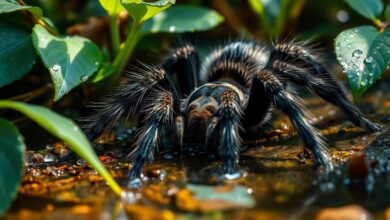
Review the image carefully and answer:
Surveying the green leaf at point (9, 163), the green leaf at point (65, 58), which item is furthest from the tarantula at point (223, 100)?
the green leaf at point (9, 163)

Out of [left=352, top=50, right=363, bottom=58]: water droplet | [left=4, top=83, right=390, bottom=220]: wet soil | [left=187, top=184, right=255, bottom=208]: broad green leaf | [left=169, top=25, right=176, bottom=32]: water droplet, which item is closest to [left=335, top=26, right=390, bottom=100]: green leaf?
[left=352, top=50, right=363, bottom=58]: water droplet

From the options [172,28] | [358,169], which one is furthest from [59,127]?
[172,28]

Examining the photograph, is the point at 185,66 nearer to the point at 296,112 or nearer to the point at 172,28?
the point at 172,28

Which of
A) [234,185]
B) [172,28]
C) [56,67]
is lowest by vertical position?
[234,185]

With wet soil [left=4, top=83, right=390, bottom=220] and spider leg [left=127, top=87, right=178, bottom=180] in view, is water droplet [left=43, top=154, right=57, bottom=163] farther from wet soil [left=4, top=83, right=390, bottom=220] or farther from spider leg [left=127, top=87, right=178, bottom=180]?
spider leg [left=127, top=87, right=178, bottom=180]

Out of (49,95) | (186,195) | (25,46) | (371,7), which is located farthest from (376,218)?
(49,95)

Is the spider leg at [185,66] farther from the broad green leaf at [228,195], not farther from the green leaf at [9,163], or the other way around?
the green leaf at [9,163]

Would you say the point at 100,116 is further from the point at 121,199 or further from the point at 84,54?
the point at 121,199

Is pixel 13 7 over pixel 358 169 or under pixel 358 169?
over
